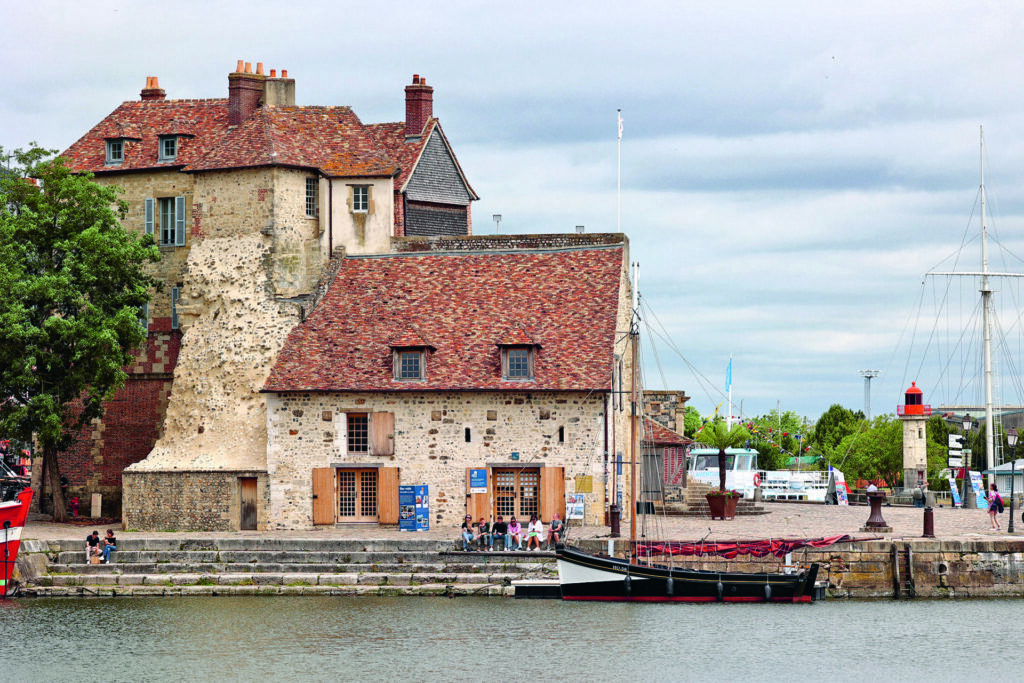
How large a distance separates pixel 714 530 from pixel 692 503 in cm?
854

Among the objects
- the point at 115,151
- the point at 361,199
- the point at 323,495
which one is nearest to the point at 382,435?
the point at 323,495

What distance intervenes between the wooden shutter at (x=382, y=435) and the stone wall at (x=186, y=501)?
3793mm

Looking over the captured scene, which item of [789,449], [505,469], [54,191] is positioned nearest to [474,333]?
[505,469]

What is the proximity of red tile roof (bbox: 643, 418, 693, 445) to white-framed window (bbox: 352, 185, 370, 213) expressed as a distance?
42.7ft

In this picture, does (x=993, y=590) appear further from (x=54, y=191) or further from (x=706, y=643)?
(x=54, y=191)

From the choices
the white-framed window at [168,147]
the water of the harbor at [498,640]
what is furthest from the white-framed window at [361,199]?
the water of the harbor at [498,640]

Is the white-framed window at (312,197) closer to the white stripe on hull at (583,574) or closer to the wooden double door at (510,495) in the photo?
the wooden double door at (510,495)

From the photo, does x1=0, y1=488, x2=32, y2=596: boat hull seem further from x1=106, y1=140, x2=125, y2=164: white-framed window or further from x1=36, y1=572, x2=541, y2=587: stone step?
x1=106, y1=140, x2=125, y2=164: white-framed window

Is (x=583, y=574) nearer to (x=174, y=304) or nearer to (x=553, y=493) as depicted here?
(x=553, y=493)

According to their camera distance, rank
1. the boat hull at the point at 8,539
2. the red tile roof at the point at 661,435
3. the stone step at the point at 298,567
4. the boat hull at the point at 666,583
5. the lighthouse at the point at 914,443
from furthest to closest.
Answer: the lighthouse at the point at 914,443
the red tile roof at the point at 661,435
the boat hull at the point at 8,539
the stone step at the point at 298,567
the boat hull at the point at 666,583

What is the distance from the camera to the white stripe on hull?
136 feet

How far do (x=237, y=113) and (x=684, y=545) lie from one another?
80.7 ft

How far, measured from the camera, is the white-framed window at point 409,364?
161 ft

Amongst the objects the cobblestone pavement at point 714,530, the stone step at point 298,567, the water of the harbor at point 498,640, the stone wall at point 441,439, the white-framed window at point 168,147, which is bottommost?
the water of the harbor at point 498,640
